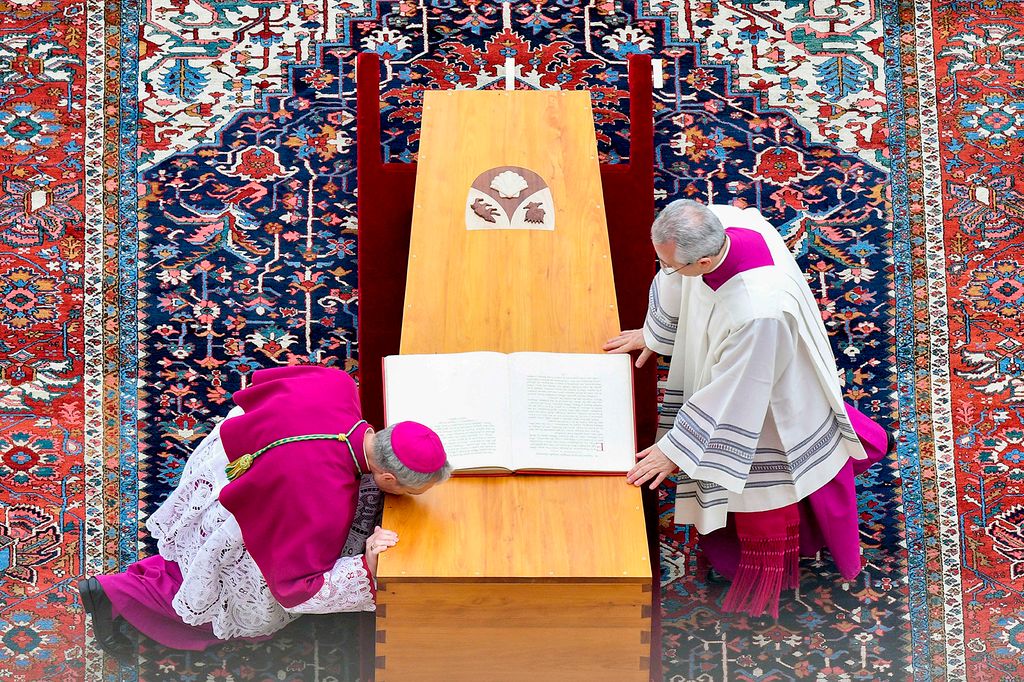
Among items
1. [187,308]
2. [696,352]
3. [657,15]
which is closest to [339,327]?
[187,308]

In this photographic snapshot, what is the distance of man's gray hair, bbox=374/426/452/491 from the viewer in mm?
3760

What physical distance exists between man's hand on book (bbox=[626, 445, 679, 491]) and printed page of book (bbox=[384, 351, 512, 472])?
0.39m

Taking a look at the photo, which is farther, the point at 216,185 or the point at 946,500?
the point at 216,185

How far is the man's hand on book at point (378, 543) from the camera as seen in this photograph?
3828 mm

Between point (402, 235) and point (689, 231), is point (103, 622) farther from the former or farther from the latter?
point (689, 231)

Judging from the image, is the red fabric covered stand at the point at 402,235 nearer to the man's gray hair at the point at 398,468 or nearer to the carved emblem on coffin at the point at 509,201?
the carved emblem on coffin at the point at 509,201

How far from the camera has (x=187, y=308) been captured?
5.27 metres

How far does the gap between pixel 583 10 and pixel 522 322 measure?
2.11 metres

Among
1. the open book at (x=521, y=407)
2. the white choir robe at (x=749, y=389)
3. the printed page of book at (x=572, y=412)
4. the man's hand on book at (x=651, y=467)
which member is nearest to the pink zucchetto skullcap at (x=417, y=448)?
the open book at (x=521, y=407)

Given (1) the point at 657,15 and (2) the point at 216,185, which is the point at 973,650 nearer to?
(1) the point at 657,15

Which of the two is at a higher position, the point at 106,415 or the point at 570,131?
the point at 570,131

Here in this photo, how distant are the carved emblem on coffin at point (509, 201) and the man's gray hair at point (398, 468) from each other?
112 cm

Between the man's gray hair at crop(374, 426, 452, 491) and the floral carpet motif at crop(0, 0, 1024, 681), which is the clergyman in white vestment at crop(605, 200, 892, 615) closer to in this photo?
the floral carpet motif at crop(0, 0, 1024, 681)

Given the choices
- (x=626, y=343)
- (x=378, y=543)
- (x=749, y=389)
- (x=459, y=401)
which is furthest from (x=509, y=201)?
(x=378, y=543)
